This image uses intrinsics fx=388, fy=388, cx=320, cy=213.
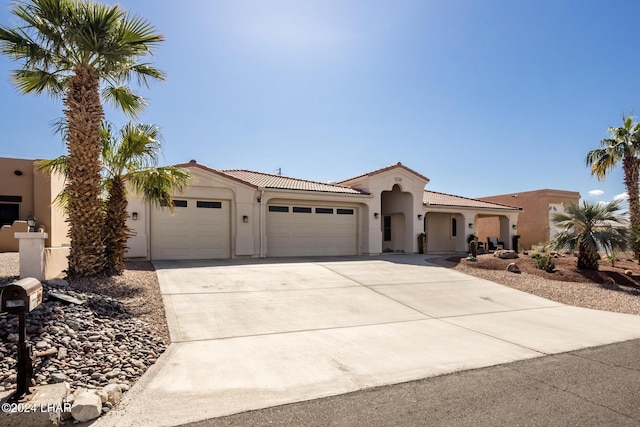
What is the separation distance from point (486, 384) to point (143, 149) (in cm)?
1048

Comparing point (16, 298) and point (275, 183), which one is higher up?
point (275, 183)

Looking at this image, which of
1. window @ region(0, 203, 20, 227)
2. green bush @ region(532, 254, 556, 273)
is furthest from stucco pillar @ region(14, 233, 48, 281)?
green bush @ region(532, 254, 556, 273)

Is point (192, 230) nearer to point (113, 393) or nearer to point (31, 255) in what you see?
point (31, 255)

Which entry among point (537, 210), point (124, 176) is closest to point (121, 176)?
point (124, 176)

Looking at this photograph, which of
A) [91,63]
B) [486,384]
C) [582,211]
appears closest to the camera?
[486,384]

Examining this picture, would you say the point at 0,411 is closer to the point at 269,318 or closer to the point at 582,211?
the point at 269,318

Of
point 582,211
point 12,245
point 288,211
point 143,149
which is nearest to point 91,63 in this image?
point 143,149

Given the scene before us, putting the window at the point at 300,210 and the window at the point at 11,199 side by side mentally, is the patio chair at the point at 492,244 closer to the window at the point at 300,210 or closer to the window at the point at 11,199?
the window at the point at 300,210

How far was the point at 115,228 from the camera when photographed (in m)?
11.1

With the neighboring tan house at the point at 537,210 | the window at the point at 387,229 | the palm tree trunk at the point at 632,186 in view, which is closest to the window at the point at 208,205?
the window at the point at 387,229

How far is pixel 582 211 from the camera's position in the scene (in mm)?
15344

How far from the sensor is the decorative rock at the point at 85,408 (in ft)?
12.7

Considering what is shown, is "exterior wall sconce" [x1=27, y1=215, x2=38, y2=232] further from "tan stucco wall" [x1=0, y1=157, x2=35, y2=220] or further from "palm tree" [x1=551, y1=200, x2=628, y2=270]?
"palm tree" [x1=551, y1=200, x2=628, y2=270]

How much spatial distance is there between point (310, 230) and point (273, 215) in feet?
6.88
